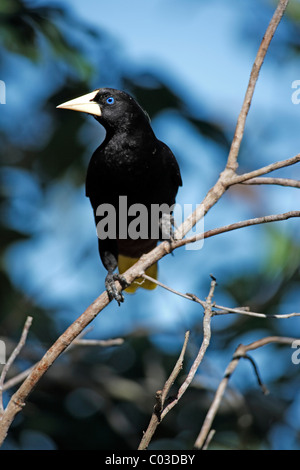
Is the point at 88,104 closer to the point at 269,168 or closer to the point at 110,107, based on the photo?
the point at 110,107

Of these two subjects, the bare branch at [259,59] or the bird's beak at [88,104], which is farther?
the bird's beak at [88,104]

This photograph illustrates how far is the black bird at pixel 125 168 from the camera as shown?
329cm

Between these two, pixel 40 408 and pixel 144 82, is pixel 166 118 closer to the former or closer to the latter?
pixel 144 82

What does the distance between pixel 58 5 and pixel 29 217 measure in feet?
5.16

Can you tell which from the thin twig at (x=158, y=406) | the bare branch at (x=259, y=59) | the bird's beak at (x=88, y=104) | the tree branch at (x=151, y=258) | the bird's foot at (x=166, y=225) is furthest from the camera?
the bird's beak at (x=88, y=104)

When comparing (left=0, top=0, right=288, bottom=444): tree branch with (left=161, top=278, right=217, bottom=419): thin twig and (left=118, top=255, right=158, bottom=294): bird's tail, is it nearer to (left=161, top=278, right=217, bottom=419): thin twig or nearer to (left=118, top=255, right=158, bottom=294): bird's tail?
(left=161, top=278, right=217, bottom=419): thin twig

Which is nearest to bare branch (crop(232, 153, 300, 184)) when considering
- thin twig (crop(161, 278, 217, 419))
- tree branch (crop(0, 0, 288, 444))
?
tree branch (crop(0, 0, 288, 444))

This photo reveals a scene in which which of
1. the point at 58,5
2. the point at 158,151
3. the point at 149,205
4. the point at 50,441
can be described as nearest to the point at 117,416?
the point at 50,441

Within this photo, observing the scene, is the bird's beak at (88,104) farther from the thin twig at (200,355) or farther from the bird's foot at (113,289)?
the thin twig at (200,355)

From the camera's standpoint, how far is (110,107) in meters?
3.42

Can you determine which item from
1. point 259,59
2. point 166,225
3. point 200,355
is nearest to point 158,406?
point 200,355

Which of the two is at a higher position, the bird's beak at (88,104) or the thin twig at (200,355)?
the bird's beak at (88,104)

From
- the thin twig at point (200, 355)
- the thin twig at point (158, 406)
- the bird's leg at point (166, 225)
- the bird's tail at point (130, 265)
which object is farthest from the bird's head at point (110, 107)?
the thin twig at point (158, 406)

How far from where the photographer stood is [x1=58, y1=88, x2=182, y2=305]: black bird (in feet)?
10.8
